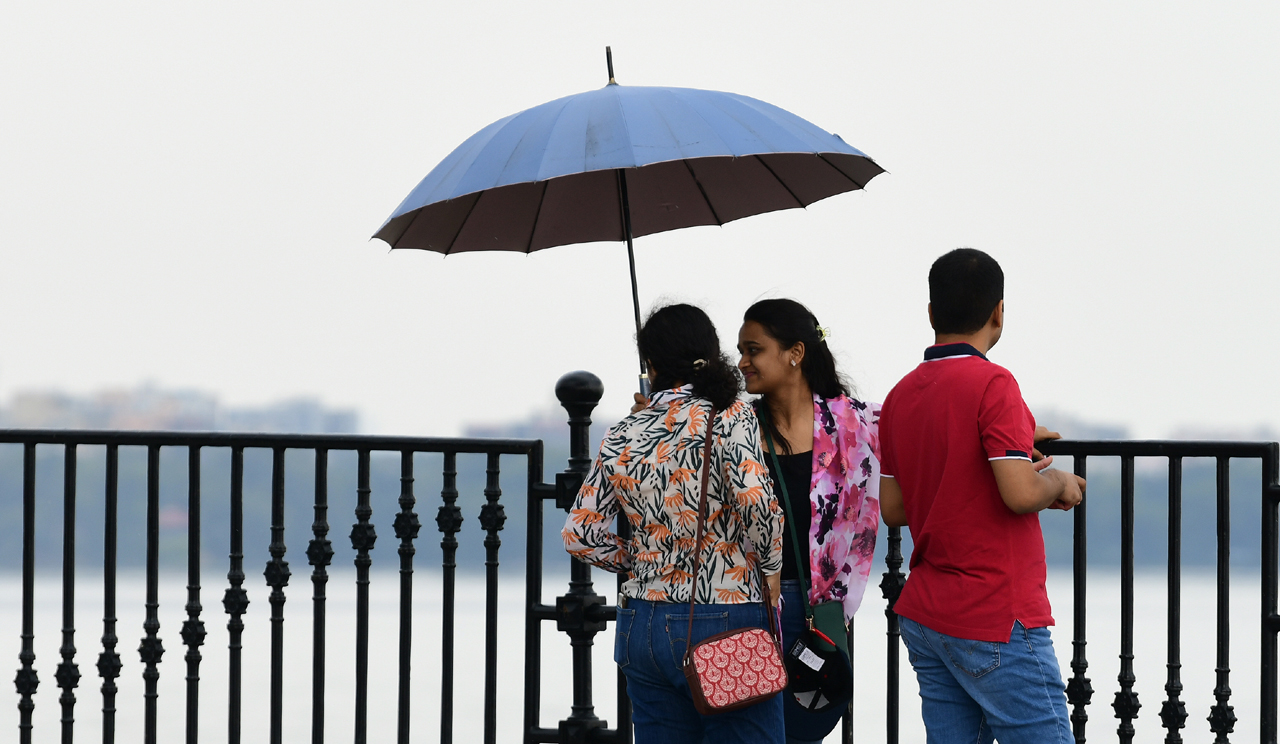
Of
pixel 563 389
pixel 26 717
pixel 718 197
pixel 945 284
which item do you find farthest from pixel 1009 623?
pixel 26 717

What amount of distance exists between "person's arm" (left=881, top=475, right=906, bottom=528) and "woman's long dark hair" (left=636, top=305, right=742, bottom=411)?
0.45 metres

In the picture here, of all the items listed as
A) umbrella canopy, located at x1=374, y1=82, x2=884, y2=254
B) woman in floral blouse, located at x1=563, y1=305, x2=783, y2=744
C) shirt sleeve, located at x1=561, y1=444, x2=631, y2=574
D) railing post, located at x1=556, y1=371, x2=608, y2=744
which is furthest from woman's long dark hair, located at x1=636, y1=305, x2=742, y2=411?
railing post, located at x1=556, y1=371, x2=608, y2=744

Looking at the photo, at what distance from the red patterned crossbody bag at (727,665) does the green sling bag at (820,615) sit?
0.20m

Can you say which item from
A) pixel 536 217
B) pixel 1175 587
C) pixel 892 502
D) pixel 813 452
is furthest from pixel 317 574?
pixel 1175 587

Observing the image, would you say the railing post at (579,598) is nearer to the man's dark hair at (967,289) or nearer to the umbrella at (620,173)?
the umbrella at (620,173)

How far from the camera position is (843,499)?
2783 mm

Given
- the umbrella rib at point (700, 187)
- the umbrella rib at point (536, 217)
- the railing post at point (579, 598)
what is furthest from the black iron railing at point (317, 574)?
the umbrella rib at point (700, 187)

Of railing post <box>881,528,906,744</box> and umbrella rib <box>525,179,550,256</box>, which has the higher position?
umbrella rib <box>525,179,550,256</box>

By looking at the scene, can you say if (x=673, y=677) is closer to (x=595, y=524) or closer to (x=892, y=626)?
(x=595, y=524)

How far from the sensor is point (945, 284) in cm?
252

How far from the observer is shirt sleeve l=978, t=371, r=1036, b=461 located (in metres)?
2.35

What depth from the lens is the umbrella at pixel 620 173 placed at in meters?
2.86

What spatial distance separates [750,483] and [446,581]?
1.55m

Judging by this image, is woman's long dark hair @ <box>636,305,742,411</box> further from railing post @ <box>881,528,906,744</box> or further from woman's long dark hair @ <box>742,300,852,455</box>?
railing post @ <box>881,528,906,744</box>
